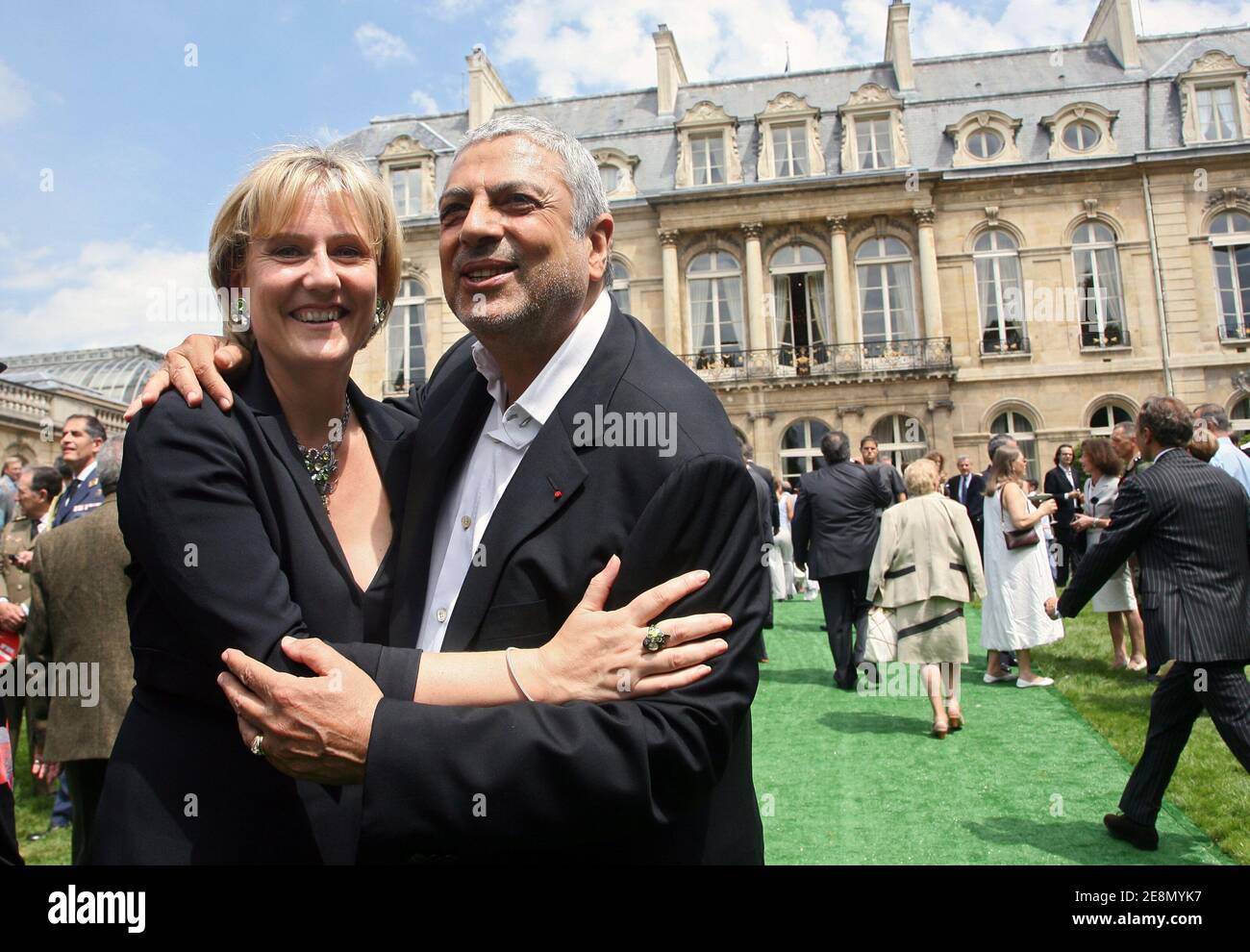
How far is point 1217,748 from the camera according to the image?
641 cm

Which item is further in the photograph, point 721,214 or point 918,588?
point 721,214

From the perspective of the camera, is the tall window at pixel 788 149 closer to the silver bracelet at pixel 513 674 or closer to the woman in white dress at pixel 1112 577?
the woman in white dress at pixel 1112 577

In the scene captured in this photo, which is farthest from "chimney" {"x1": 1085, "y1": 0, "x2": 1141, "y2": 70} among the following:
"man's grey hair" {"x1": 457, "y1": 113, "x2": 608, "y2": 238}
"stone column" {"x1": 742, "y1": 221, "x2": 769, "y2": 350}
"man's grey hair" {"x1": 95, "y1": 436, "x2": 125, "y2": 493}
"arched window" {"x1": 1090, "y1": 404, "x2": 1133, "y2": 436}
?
"man's grey hair" {"x1": 457, "y1": 113, "x2": 608, "y2": 238}

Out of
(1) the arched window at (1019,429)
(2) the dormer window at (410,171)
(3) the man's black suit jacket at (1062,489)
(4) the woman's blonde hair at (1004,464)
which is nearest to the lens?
(4) the woman's blonde hair at (1004,464)

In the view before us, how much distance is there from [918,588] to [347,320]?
20.7 feet

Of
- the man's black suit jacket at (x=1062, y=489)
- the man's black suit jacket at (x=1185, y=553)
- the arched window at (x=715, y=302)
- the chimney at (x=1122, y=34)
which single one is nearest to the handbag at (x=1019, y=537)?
the man's black suit jacket at (x=1185, y=553)

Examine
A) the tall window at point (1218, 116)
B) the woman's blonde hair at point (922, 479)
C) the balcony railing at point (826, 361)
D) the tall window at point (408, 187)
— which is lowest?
the woman's blonde hair at point (922, 479)

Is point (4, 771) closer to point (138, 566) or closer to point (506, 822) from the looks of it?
point (138, 566)

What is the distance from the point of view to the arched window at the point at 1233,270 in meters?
26.8

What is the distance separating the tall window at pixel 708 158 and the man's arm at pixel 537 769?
96.9 feet

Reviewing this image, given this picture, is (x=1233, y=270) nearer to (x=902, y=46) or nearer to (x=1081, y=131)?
(x=1081, y=131)

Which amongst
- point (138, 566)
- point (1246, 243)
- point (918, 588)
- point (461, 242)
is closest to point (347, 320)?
point (461, 242)
